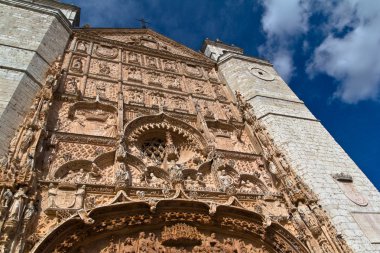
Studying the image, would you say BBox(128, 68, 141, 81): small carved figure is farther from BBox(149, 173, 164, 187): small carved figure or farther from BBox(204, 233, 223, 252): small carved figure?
BBox(204, 233, 223, 252): small carved figure

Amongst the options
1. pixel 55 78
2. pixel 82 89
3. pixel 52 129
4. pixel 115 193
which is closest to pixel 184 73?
pixel 82 89

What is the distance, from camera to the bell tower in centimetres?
583

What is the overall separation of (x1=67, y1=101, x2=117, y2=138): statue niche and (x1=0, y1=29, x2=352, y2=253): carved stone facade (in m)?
0.02

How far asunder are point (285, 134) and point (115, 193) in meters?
4.57

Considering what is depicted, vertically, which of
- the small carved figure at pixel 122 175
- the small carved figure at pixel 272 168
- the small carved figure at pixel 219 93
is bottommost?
the small carved figure at pixel 122 175

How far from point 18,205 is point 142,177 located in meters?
2.20

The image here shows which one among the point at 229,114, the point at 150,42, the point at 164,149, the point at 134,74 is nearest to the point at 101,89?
the point at 134,74

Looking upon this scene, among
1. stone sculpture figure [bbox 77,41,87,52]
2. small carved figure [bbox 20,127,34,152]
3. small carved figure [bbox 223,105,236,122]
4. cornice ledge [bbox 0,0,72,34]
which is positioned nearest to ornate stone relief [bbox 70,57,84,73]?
stone sculpture figure [bbox 77,41,87,52]

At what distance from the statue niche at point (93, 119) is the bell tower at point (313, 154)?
381 centimetres

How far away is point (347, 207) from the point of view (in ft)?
20.0

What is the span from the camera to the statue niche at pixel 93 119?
256 inches

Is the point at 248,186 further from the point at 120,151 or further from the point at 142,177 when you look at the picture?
the point at 120,151

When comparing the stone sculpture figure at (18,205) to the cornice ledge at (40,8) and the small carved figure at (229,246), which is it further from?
the cornice ledge at (40,8)

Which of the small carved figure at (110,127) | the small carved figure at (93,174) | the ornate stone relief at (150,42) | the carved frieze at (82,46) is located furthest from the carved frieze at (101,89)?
the ornate stone relief at (150,42)
